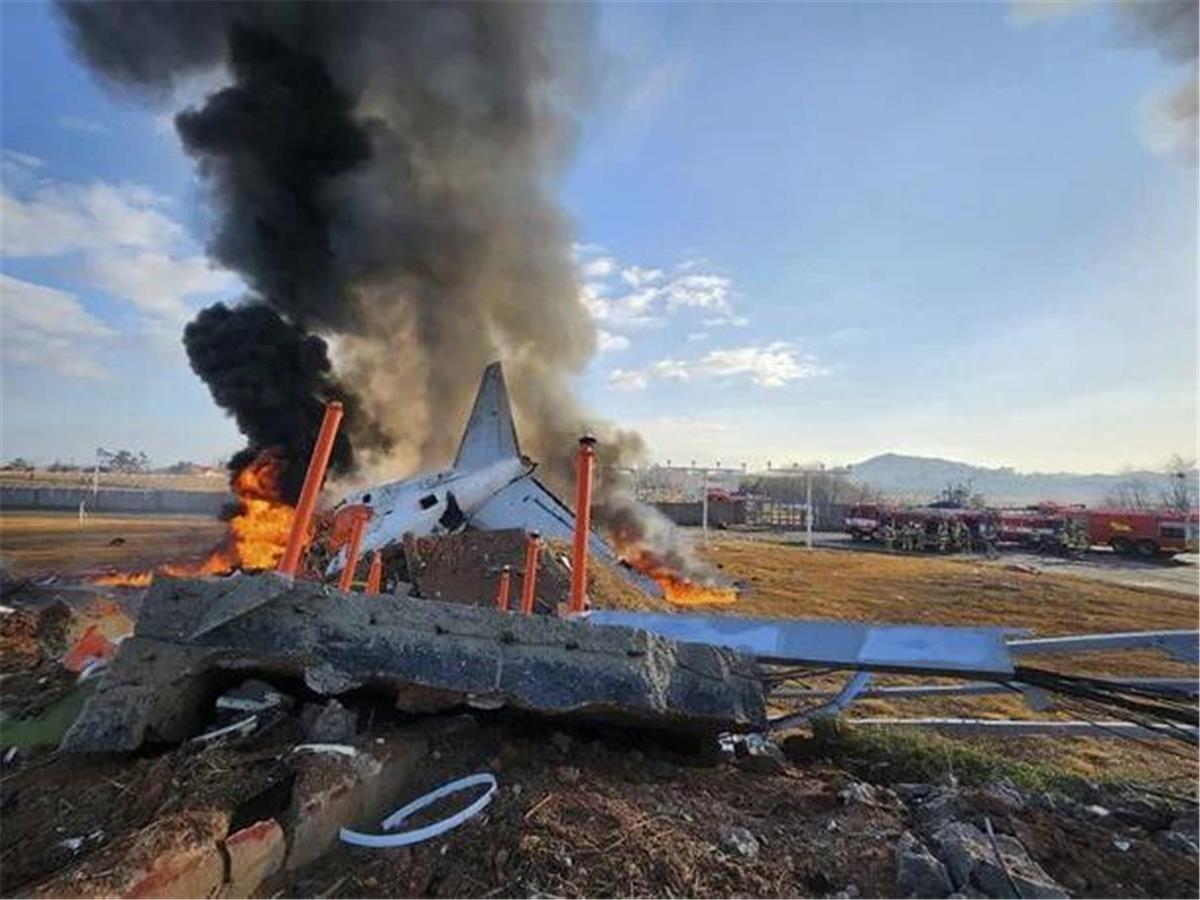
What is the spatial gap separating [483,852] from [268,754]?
1.25 m

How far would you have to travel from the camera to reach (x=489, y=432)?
55.5 ft

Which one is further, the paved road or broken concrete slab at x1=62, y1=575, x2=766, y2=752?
the paved road

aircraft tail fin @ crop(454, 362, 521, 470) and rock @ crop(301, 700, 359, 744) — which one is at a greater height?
Answer: aircraft tail fin @ crop(454, 362, 521, 470)

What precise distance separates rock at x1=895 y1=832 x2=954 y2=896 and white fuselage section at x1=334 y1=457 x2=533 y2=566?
32.9 feet

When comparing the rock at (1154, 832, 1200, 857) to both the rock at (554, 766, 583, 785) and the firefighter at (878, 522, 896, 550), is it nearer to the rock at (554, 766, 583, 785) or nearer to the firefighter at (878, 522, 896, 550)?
the rock at (554, 766, 583, 785)

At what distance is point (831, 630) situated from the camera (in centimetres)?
411

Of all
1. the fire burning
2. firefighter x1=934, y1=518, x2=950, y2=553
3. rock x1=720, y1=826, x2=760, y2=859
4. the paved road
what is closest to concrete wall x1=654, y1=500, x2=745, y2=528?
the paved road

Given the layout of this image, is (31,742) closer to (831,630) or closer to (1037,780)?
(831,630)

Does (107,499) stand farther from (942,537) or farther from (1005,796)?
(1005,796)

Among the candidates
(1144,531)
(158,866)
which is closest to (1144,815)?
(158,866)

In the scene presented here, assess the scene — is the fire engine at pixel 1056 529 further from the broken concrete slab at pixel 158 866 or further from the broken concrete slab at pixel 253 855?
the broken concrete slab at pixel 158 866

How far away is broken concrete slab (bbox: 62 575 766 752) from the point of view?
11.5ft

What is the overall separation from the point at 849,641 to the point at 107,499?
45.7m

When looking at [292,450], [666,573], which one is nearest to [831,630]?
[666,573]
